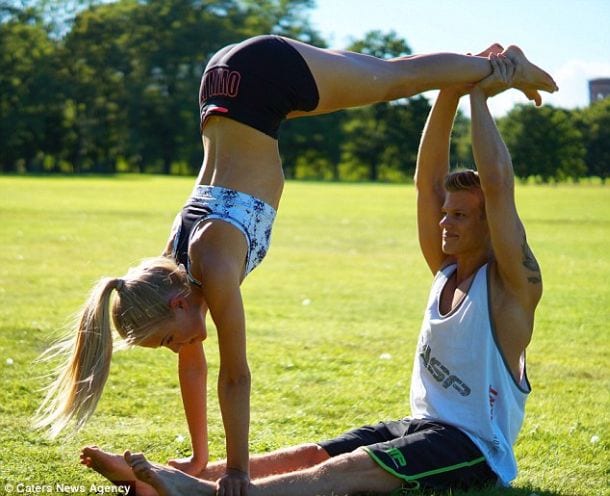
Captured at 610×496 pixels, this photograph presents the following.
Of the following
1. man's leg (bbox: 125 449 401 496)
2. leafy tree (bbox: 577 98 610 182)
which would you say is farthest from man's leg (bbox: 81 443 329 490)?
leafy tree (bbox: 577 98 610 182)

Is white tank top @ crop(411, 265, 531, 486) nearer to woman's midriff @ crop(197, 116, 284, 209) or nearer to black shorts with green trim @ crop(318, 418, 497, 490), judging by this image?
black shorts with green trim @ crop(318, 418, 497, 490)

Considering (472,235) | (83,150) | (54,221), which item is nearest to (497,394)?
(472,235)

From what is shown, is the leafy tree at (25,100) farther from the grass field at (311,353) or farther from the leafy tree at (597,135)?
the grass field at (311,353)

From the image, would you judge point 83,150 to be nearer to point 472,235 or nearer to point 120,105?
point 120,105

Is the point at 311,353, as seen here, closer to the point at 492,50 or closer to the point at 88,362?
the point at 492,50

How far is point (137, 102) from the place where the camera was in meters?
81.8

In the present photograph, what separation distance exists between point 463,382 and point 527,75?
1.66 metres

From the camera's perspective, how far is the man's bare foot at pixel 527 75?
511cm

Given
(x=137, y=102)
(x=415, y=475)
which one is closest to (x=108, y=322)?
(x=415, y=475)

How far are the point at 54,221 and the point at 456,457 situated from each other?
20.1 meters

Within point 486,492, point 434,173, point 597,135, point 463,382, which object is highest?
point 597,135

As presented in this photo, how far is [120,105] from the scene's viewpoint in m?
82.1

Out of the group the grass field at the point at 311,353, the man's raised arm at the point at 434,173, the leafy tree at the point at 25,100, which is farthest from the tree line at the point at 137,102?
the man's raised arm at the point at 434,173

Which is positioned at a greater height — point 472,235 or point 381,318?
point 472,235
